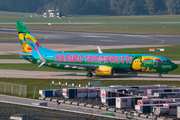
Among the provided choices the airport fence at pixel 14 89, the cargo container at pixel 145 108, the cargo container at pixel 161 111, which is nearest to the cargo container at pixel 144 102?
the cargo container at pixel 145 108

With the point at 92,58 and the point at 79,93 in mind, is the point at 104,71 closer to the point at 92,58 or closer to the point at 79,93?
the point at 92,58

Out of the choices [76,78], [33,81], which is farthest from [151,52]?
[33,81]

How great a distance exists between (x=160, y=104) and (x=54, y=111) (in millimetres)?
12540

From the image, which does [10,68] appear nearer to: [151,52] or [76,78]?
[76,78]

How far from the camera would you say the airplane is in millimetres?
→ 68812

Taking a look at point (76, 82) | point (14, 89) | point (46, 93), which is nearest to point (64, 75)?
point (76, 82)

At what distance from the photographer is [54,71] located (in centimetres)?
8038

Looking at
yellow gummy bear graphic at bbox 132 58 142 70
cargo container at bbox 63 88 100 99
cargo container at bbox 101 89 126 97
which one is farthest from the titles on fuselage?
cargo container at bbox 101 89 126 97

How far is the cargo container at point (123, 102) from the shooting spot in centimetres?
4419

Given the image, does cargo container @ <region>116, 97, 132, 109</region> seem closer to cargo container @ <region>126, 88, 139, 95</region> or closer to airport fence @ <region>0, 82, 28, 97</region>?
cargo container @ <region>126, 88, 139, 95</region>

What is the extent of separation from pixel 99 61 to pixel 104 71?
2.64 m

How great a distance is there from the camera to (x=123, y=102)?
4438 centimetres

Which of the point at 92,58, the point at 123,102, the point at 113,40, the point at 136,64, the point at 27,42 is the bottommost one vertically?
the point at 123,102

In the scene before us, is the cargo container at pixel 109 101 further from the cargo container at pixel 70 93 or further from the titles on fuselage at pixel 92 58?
the titles on fuselage at pixel 92 58
